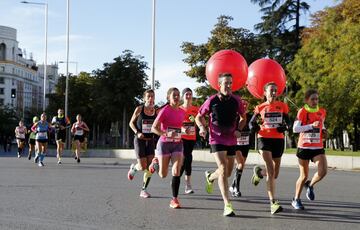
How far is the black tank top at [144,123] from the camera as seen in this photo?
36.3ft

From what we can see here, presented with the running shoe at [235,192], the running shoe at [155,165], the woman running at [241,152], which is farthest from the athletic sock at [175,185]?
the woman running at [241,152]

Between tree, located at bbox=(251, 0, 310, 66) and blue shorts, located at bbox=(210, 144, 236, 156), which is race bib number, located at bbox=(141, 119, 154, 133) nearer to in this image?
blue shorts, located at bbox=(210, 144, 236, 156)

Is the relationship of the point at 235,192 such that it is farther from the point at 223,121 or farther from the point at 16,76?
the point at 16,76

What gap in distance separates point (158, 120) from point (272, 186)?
2.25 m

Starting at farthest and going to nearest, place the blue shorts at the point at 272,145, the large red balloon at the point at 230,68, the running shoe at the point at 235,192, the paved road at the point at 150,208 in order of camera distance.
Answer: the large red balloon at the point at 230,68 < the running shoe at the point at 235,192 < the blue shorts at the point at 272,145 < the paved road at the point at 150,208

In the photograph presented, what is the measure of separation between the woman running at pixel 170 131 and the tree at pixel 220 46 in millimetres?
34802

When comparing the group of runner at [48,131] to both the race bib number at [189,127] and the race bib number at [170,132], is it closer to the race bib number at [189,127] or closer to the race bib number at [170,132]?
the race bib number at [189,127]

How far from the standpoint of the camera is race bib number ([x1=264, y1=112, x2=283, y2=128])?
930 centimetres

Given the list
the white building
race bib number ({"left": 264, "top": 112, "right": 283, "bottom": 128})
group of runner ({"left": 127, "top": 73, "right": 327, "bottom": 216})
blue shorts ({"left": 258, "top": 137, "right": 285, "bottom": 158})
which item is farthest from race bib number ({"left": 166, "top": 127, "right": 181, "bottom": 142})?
the white building

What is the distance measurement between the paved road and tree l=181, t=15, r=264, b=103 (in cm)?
3197

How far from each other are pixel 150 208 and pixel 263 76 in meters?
5.81

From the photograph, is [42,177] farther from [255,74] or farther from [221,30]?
[221,30]

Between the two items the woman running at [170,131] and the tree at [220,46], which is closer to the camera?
the woman running at [170,131]

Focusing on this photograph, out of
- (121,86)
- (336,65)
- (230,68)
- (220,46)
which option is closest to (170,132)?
(230,68)
